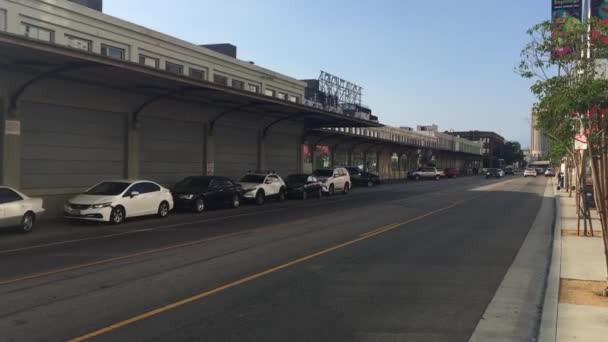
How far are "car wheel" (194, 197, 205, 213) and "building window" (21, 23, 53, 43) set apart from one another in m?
8.28

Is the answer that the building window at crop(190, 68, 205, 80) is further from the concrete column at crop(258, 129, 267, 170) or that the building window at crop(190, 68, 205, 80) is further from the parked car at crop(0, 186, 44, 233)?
the parked car at crop(0, 186, 44, 233)

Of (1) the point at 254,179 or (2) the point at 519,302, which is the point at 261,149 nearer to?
(1) the point at 254,179

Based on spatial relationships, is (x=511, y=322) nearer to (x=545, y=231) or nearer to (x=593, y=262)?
(x=593, y=262)

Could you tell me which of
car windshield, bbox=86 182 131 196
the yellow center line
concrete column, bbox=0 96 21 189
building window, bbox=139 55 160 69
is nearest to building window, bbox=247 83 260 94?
building window, bbox=139 55 160 69

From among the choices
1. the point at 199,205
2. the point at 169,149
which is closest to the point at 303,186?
the point at 169,149

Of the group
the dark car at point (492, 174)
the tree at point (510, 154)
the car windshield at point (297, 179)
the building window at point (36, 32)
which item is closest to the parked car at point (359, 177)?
the car windshield at point (297, 179)

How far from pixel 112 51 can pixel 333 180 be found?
15468 millimetres

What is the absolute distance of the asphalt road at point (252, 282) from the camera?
6.13 m

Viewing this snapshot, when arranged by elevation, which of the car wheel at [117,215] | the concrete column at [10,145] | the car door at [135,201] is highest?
the concrete column at [10,145]

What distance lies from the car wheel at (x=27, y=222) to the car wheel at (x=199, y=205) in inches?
282

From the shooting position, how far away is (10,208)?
1432 centimetres

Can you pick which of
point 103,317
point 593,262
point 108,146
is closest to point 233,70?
point 108,146

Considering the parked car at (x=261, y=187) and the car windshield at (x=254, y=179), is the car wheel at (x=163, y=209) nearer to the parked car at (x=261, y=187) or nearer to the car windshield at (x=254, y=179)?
the parked car at (x=261, y=187)

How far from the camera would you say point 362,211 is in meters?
21.6
